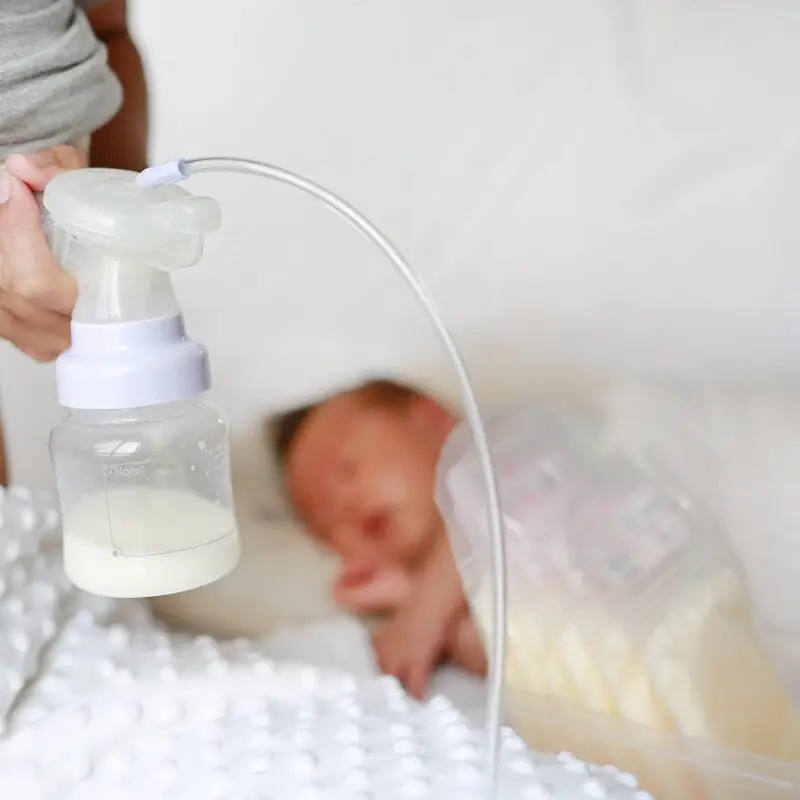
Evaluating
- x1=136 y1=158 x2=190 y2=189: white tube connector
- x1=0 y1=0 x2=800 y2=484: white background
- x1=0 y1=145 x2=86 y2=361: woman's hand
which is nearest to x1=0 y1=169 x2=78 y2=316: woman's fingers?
x1=0 y1=145 x2=86 y2=361: woman's hand

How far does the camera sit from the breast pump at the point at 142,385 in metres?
0.44

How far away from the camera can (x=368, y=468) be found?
83 cm

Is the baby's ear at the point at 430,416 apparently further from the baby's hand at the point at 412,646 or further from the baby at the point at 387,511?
the baby's hand at the point at 412,646

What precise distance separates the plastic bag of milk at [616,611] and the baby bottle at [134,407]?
0.21m

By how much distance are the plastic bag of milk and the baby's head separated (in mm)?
97

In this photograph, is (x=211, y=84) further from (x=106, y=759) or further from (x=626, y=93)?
(x=106, y=759)

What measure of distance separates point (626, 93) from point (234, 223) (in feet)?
1.22

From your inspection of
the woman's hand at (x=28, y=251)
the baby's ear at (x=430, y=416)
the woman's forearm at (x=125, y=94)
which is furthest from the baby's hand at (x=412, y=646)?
the woman's forearm at (x=125, y=94)

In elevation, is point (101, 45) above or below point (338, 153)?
above

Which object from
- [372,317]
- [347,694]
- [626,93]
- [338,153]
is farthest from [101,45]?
[347,694]

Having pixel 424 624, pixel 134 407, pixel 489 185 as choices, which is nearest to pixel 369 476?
pixel 424 624

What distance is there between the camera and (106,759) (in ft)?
1.72

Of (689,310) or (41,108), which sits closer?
(41,108)

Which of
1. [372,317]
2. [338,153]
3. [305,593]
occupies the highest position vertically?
[338,153]
